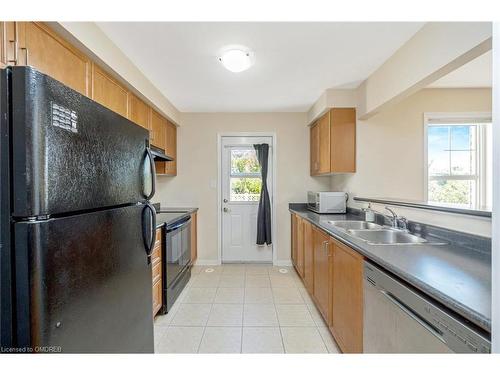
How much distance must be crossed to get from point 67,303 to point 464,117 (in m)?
4.12

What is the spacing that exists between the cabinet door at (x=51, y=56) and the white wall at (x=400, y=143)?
8.82ft

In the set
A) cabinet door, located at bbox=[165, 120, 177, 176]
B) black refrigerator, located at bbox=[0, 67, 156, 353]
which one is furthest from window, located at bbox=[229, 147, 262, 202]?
black refrigerator, located at bbox=[0, 67, 156, 353]

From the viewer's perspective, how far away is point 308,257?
265 cm

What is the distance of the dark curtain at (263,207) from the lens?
3672 millimetres

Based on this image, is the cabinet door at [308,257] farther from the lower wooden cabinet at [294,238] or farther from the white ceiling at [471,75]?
the white ceiling at [471,75]

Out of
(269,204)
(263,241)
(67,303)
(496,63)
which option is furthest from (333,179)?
(67,303)

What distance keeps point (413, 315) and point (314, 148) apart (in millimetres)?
2784

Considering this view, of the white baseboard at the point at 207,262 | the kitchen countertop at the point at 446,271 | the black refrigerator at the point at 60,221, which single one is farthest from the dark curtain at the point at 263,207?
the black refrigerator at the point at 60,221

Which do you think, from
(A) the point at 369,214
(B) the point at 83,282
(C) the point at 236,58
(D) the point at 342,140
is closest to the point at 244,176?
(D) the point at 342,140

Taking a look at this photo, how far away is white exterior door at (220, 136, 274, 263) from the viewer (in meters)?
3.81

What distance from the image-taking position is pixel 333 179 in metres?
3.63

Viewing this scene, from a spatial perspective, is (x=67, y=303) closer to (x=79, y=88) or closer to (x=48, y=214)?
(x=48, y=214)

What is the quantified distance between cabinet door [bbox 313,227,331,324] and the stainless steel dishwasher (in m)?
0.63

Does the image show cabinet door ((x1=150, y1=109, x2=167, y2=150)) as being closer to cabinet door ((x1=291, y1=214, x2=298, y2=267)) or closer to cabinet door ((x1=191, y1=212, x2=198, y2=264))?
cabinet door ((x1=191, y1=212, x2=198, y2=264))
